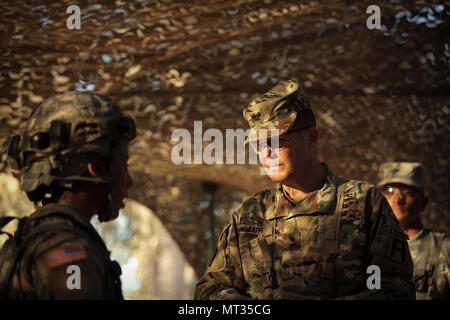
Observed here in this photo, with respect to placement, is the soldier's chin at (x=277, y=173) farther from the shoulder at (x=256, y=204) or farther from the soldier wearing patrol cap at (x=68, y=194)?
the soldier wearing patrol cap at (x=68, y=194)

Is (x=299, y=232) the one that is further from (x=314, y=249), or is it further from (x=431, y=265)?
(x=431, y=265)

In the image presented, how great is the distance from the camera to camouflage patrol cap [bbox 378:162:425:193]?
14.8 feet

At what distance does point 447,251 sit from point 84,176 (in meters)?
2.99

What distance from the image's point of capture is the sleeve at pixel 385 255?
2.30 m

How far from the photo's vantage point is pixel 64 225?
1.96 m

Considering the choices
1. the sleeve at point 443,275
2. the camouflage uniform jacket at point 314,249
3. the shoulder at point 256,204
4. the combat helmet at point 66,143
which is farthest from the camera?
the sleeve at point 443,275

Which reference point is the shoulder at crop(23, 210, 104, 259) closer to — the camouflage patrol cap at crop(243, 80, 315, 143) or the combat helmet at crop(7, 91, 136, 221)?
the combat helmet at crop(7, 91, 136, 221)

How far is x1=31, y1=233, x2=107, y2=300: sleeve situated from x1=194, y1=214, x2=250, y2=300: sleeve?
0.69 meters

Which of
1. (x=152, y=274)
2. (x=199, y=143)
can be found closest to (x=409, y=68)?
(x=199, y=143)

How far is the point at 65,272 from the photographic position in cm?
184

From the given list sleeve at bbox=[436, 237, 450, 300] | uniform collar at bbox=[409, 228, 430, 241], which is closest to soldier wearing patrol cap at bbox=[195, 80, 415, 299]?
sleeve at bbox=[436, 237, 450, 300]

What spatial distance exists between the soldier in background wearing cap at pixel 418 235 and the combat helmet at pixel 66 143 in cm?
272

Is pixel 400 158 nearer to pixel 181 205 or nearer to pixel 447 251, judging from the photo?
pixel 447 251

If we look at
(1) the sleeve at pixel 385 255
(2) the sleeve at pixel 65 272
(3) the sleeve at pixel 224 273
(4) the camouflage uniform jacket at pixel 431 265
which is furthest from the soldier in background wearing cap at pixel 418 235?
(2) the sleeve at pixel 65 272
